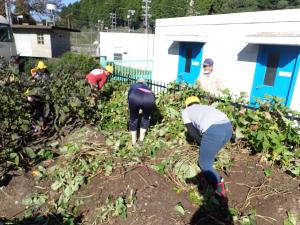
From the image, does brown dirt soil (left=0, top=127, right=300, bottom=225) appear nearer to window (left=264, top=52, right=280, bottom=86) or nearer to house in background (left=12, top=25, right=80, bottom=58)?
window (left=264, top=52, right=280, bottom=86)

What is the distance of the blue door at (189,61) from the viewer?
960 cm

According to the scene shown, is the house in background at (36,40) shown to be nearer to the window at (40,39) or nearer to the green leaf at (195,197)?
the window at (40,39)

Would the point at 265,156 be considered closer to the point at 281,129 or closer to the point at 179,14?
the point at 281,129

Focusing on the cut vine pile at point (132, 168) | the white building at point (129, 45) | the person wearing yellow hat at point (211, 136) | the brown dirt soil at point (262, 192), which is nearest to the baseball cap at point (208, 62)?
the cut vine pile at point (132, 168)

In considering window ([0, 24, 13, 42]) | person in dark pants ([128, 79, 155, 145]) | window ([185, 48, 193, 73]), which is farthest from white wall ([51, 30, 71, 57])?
person in dark pants ([128, 79, 155, 145])

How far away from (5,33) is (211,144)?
13.1 meters

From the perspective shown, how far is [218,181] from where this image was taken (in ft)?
10.3

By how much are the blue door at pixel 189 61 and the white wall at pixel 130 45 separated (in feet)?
31.9

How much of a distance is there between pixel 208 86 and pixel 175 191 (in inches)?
89.5

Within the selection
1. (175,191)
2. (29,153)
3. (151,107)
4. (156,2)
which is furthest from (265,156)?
(156,2)

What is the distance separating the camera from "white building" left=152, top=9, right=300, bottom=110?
6746 mm

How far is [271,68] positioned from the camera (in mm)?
7305

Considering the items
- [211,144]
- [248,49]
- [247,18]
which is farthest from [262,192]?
[247,18]

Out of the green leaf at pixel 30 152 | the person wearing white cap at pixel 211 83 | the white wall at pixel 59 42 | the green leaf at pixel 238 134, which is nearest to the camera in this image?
the green leaf at pixel 30 152
